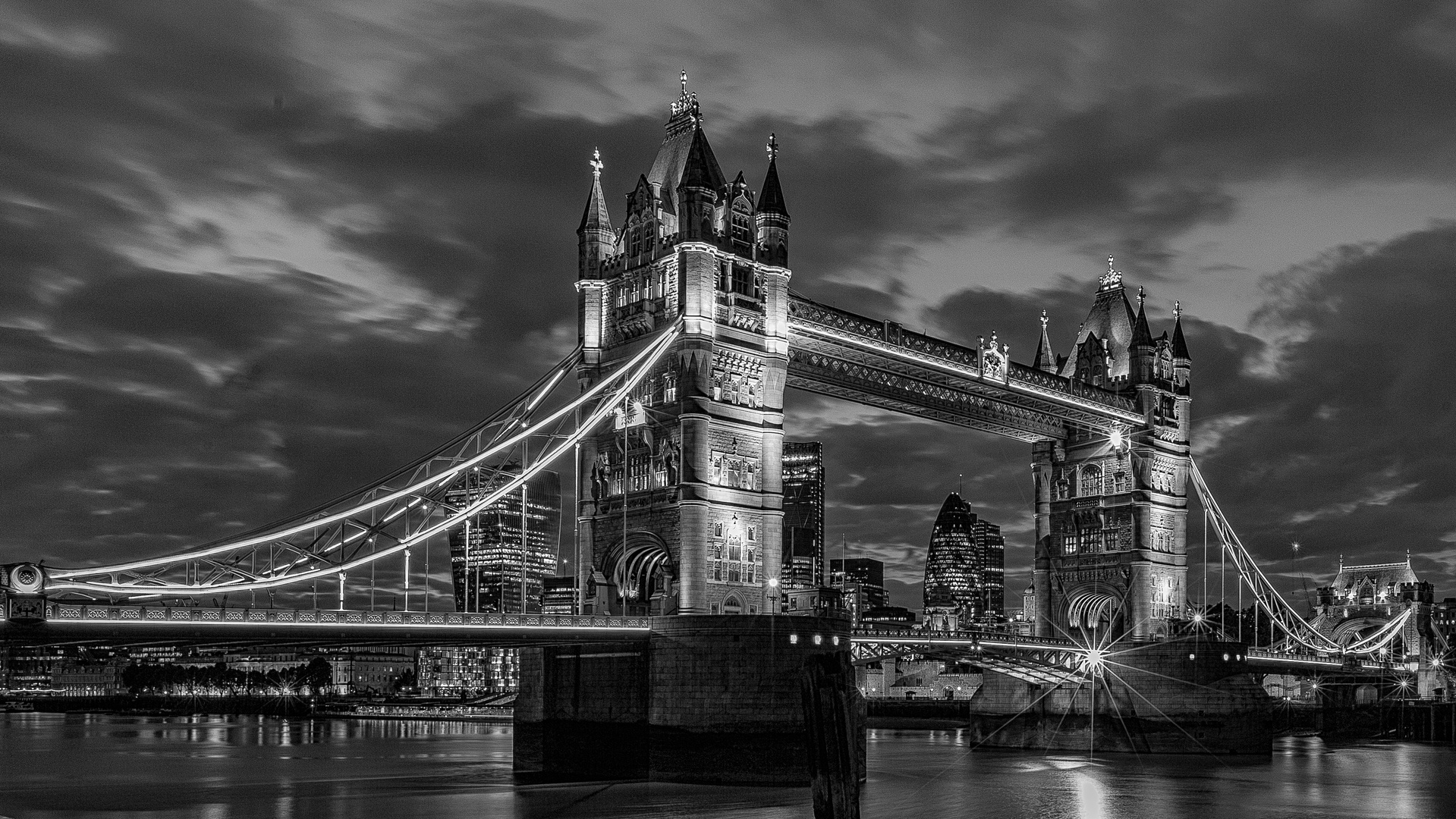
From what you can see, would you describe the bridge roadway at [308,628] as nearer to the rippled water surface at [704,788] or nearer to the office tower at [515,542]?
the rippled water surface at [704,788]

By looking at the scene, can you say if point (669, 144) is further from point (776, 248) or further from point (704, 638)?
point (704, 638)

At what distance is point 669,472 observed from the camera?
53625 millimetres

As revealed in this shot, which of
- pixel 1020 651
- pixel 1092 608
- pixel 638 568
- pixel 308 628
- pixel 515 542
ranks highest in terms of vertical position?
pixel 515 542

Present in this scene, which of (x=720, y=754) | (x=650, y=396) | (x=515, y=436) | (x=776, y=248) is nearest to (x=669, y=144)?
(x=776, y=248)

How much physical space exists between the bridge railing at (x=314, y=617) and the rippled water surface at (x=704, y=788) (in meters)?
5.21

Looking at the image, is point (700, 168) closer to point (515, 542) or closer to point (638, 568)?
point (638, 568)

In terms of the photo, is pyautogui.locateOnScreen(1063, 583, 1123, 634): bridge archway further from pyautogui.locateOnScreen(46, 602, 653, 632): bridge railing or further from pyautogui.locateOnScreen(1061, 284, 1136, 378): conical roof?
pyautogui.locateOnScreen(46, 602, 653, 632): bridge railing

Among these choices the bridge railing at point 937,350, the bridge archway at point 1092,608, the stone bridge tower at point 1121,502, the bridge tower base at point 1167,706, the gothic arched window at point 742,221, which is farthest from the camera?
the bridge archway at point 1092,608

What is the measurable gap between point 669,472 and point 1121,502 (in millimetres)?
34287

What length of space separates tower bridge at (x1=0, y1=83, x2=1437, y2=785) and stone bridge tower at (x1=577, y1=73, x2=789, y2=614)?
0.08m

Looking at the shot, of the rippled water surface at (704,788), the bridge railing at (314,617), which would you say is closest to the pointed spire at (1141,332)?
the rippled water surface at (704,788)

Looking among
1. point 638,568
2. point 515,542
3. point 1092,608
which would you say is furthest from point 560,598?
point 638,568

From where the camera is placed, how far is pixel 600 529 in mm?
56656

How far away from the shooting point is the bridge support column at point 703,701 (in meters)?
47.5
